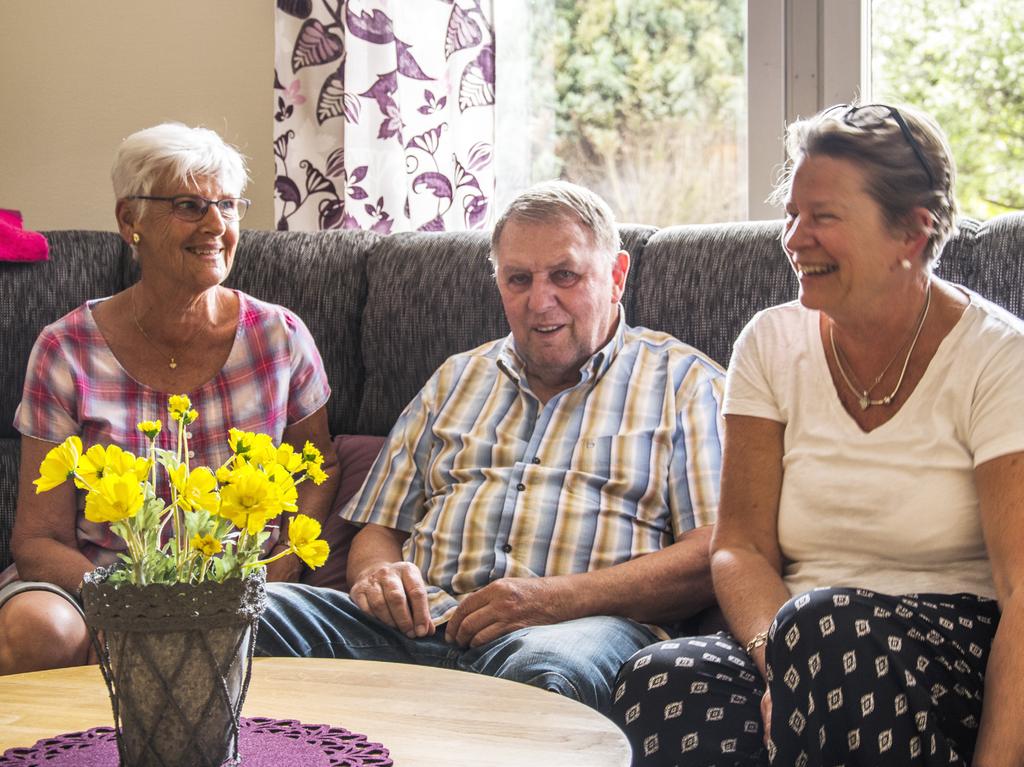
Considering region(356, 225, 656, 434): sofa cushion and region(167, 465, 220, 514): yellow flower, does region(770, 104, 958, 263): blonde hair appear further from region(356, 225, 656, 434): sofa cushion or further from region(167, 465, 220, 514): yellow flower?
region(167, 465, 220, 514): yellow flower

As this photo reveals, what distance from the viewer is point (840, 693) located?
134cm

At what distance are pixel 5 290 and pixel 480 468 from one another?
3.71ft

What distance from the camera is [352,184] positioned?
9.16 feet

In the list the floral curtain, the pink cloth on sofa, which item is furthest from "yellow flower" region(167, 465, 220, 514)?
the floral curtain

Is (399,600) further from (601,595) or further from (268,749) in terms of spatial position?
(268,749)

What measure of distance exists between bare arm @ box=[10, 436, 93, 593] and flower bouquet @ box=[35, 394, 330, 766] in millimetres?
912

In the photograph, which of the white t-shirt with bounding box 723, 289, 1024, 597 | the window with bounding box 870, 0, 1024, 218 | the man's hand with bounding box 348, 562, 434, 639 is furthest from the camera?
the window with bounding box 870, 0, 1024, 218

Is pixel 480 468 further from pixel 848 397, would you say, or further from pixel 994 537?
pixel 994 537

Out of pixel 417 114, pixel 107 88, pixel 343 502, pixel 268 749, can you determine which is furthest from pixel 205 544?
pixel 107 88

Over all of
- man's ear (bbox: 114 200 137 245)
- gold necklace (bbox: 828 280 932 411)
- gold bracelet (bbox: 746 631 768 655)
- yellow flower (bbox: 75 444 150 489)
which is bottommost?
gold bracelet (bbox: 746 631 768 655)

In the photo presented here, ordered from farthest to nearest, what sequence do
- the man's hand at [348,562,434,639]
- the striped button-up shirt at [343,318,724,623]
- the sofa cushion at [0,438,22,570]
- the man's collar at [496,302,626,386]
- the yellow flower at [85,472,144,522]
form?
the sofa cushion at [0,438,22,570] < the man's collar at [496,302,626,386] < the striped button-up shirt at [343,318,724,623] < the man's hand at [348,562,434,639] < the yellow flower at [85,472,144,522]

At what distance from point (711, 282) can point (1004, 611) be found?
874 mm

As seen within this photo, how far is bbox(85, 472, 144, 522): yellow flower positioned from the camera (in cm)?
102

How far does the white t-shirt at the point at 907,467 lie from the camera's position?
1549 mm
